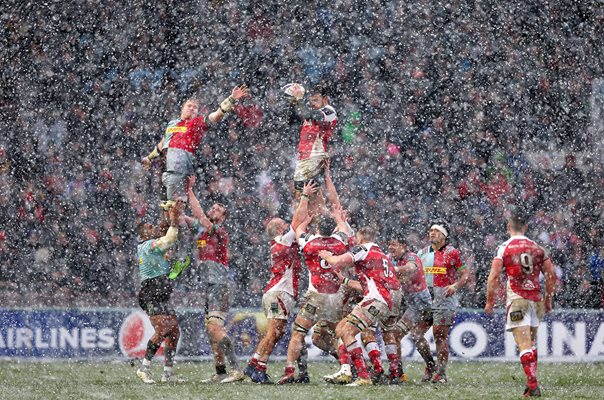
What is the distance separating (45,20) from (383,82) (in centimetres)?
565

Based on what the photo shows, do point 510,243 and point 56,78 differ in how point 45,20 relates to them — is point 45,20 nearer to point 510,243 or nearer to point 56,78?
point 56,78

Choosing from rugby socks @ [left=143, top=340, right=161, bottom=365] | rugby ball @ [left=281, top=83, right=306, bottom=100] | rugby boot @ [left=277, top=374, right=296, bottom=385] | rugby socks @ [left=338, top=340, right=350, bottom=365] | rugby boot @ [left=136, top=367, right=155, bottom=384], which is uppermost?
rugby ball @ [left=281, top=83, right=306, bottom=100]

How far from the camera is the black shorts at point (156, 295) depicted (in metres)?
12.5

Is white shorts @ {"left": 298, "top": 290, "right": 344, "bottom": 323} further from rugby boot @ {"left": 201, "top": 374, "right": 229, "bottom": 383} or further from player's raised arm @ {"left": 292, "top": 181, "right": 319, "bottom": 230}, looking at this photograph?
rugby boot @ {"left": 201, "top": 374, "right": 229, "bottom": 383}

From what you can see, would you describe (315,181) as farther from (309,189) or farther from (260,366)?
(260,366)

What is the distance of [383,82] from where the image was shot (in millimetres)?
19859

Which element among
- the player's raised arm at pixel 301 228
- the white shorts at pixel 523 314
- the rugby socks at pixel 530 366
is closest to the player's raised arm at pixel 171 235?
the player's raised arm at pixel 301 228

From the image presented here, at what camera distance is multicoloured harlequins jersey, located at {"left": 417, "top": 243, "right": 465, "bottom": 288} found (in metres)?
13.4

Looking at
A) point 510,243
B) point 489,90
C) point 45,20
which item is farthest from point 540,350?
point 45,20

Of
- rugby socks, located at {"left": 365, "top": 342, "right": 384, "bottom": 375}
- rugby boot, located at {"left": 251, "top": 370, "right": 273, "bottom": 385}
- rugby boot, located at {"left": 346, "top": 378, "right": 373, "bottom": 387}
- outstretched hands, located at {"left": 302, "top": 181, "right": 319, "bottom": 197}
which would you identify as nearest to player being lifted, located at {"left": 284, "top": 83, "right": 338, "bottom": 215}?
outstretched hands, located at {"left": 302, "top": 181, "right": 319, "bottom": 197}

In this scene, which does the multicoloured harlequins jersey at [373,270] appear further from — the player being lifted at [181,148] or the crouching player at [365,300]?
the player being lifted at [181,148]

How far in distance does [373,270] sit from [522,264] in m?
1.98

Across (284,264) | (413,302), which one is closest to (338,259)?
(284,264)

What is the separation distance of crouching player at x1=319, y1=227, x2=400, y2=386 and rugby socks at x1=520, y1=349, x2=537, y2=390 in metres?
1.99
